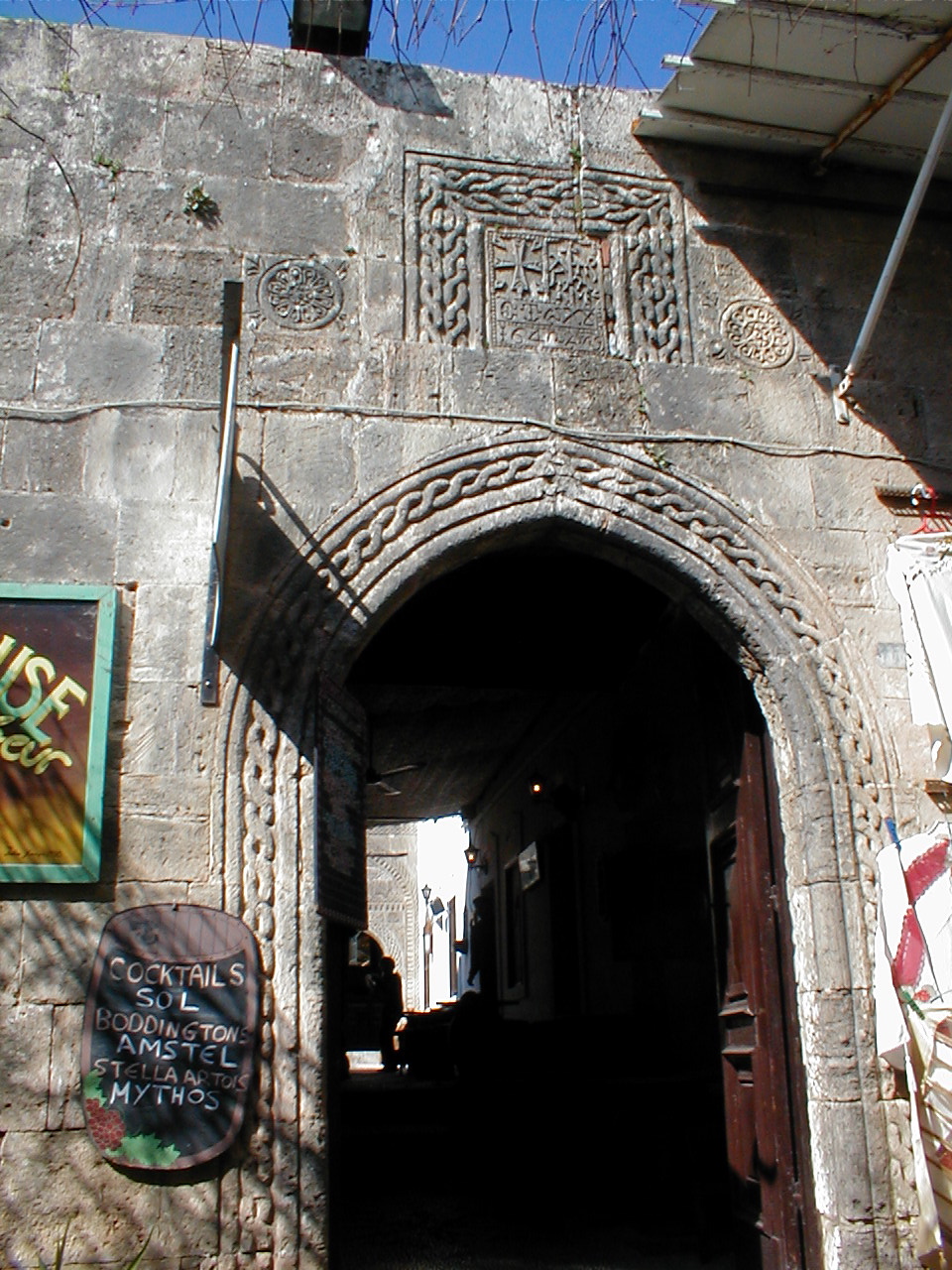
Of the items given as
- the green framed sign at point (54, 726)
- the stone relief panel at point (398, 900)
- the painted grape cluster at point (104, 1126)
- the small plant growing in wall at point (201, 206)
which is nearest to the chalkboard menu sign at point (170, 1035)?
the painted grape cluster at point (104, 1126)

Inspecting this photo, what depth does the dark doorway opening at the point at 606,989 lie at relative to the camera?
15.2 ft

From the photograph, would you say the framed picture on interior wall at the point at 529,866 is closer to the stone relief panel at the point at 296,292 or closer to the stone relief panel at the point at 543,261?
the stone relief panel at the point at 543,261

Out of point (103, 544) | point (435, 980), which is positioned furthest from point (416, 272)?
point (435, 980)

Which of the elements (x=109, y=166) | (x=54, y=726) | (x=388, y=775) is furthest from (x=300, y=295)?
(x=388, y=775)

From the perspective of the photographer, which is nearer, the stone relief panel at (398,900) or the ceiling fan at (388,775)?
the ceiling fan at (388,775)

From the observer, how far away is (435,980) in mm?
21188

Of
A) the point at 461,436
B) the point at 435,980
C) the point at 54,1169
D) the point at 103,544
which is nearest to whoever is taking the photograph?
the point at 54,1169

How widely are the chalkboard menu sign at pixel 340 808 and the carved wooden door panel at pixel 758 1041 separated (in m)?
1.49

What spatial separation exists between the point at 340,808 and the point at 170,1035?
0.98 m

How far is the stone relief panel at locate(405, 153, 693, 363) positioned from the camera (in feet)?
15.9

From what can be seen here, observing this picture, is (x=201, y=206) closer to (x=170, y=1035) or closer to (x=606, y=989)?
(x=170, y=1035)

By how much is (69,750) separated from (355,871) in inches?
44.9

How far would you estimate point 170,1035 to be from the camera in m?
3.77

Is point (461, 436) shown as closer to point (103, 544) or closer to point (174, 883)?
point (103, 544)
